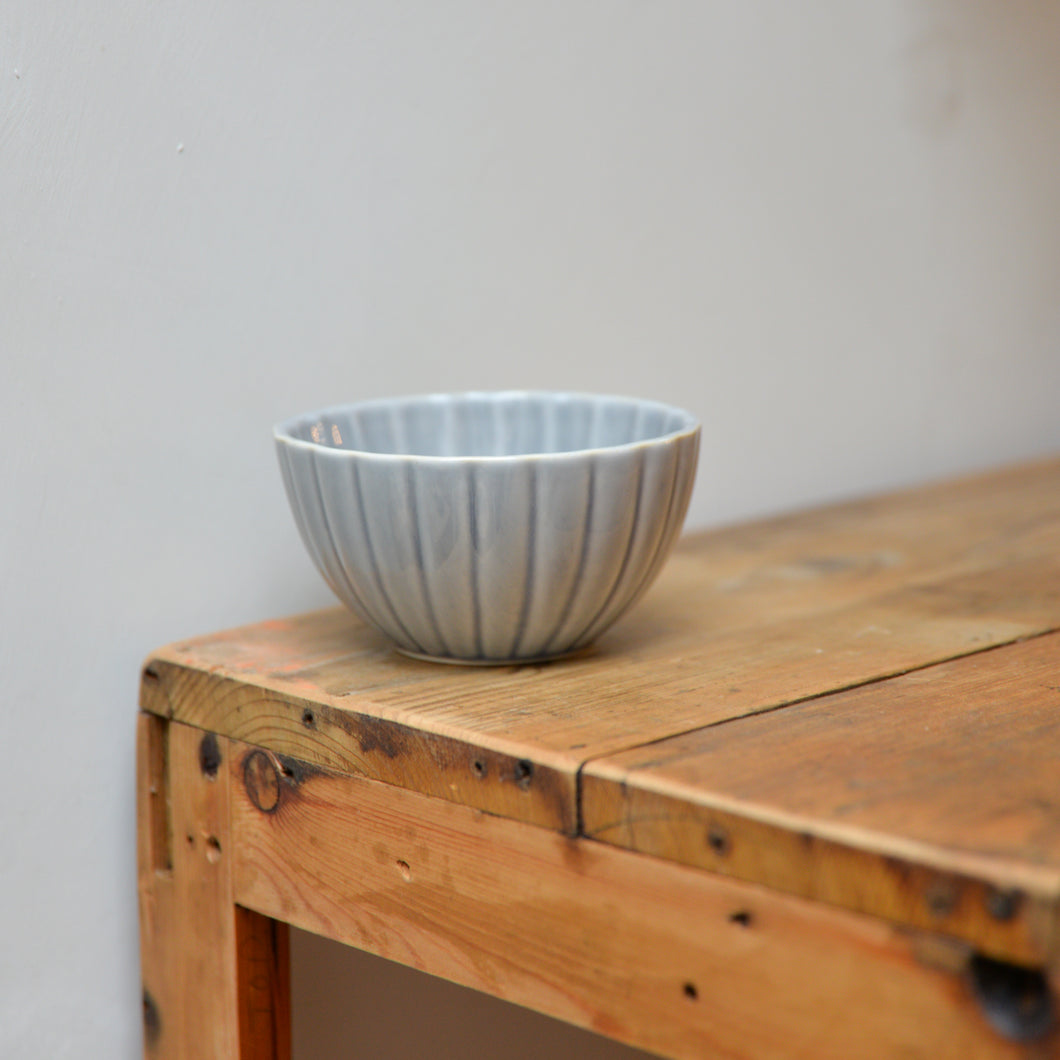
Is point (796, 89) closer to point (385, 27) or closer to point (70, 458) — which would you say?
point (385, 27)

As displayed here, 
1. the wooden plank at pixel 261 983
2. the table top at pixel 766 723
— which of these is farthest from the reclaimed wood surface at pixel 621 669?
the wooden plank at pixel 261 983

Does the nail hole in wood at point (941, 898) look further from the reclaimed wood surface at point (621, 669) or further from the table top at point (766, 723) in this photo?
the reclaimed wood surface at point (621, 669)

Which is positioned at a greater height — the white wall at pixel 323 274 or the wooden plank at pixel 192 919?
the white wall at pixel 323 274

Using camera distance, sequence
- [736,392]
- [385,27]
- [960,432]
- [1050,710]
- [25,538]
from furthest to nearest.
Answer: [960,432], [736,392], [385,27], [25,538], [1050,710]

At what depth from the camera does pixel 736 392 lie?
3.39 feet

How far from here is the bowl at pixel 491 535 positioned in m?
0.55

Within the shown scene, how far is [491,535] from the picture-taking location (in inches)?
22.0

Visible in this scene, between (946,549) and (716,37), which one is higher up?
(716,37)

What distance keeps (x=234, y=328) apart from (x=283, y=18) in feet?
0.61

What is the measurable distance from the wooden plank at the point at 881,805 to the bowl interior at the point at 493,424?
22cm

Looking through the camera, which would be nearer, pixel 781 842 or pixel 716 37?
pixel 781 842

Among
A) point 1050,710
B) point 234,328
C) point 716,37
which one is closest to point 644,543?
point 1050,710

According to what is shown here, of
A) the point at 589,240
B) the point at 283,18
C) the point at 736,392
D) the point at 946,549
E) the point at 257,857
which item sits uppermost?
the point at 283,18

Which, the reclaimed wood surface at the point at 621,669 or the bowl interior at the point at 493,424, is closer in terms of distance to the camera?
the reclaimed wood surface at the point at 621,669
